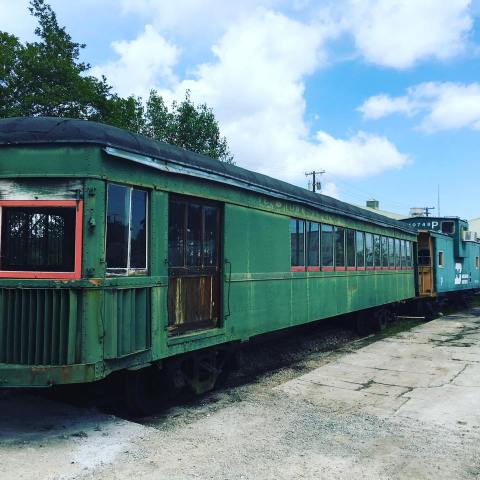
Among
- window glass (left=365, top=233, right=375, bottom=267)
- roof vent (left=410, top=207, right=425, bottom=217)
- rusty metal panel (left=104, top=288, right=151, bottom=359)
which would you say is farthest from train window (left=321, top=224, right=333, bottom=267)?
roof vent (left=410, top=207, right=425, bottom=217)

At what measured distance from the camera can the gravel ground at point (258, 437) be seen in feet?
13.6

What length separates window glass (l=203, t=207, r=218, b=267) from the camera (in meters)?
6.19

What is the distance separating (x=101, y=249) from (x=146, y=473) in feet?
6.42

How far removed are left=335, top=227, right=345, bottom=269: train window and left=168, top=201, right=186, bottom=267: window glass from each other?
196 inches

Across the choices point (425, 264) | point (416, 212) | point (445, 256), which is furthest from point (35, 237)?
point (416, 212)

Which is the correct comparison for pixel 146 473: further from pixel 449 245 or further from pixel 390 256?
pixel 449 245

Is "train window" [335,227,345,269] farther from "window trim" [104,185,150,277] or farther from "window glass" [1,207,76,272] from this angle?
"window glass" [1,207,76,272]

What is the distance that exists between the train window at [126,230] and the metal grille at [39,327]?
1.80ft

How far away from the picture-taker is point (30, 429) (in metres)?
5.01

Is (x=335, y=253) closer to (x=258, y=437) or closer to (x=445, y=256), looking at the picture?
(x=258, y=437)

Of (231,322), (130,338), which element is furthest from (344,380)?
(130,338)

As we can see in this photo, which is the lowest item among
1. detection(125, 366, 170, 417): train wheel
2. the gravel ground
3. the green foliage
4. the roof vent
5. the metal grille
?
the gravel ground

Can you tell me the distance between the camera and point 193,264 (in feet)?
19.8

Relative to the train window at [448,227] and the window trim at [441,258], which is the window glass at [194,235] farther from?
the train window at [448,227]
